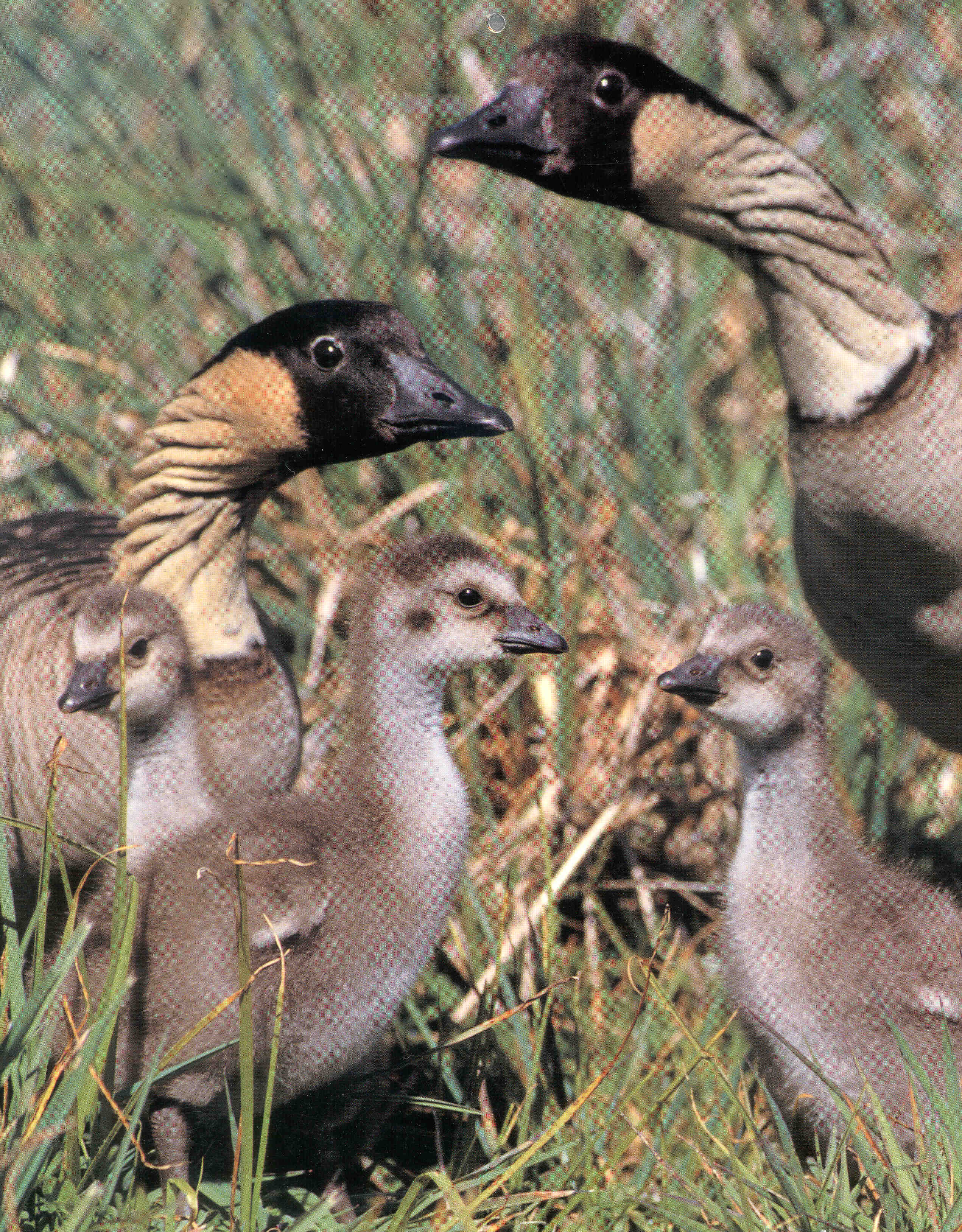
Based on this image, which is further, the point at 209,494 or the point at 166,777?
the point at 209,494

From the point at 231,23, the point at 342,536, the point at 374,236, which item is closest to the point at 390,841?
the point at 342,536

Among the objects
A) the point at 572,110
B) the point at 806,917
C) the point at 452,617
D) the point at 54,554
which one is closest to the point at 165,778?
the point at 452,617

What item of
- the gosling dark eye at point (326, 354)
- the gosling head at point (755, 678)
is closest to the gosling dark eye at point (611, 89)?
the gosling dark eye at point (326, 354)

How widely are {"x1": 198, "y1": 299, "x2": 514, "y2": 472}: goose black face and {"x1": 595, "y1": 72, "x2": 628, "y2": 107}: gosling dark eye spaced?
845 mm

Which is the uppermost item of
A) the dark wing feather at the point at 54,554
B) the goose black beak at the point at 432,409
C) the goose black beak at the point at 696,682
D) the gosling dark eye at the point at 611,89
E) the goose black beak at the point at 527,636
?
the gosling dark eye at the point at 611,89

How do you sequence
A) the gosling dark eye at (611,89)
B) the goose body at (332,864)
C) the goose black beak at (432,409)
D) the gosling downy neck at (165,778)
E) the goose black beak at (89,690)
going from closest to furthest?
the goose body at (332,864)
the goose black beak at (89,690)
the gosling downy neck at (165,778)
the goose black beak at (432,409)
the gosling dark eye at (611,89)

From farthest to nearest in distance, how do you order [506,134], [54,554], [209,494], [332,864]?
[54,554] < [506,134] < [209,494] < [332,864]

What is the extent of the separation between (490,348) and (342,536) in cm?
97

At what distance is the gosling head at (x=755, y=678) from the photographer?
318 cm

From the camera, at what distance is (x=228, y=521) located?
364 cm

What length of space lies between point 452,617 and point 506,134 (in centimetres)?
132

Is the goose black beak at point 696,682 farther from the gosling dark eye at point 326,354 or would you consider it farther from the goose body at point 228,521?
the gosling dark eye at point 326,354

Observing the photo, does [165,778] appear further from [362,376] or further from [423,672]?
[362,376]

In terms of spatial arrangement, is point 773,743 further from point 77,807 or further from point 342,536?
point 342,536
